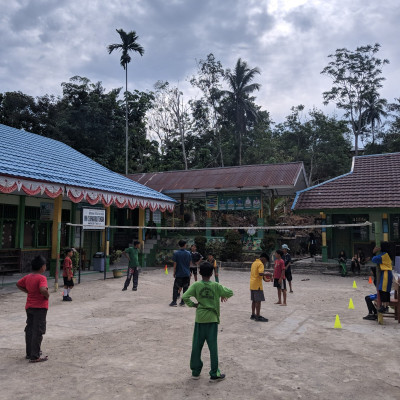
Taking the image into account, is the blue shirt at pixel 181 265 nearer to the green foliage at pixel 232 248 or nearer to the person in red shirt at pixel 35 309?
the person in red shirt at pixel 35 309

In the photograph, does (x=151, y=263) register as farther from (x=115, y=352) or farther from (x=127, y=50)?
(x=127, y=50)

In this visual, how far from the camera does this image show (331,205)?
1847 cm

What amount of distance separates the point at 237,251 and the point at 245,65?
29127 millimetres

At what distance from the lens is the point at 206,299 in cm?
503

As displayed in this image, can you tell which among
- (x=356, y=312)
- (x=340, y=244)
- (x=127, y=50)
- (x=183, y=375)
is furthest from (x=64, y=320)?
(x=127, y=50)

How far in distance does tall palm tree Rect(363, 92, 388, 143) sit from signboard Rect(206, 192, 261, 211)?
86.7 ft

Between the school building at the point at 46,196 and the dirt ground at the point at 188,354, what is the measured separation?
4.18m

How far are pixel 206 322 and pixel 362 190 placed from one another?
1642 centimetres

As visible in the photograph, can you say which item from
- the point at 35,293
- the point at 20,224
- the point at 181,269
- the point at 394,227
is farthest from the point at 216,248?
the point at 35,293

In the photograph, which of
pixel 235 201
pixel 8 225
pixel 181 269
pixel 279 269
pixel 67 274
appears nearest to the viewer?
pixel 181 269

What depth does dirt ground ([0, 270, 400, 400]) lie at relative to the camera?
4547 millimetres

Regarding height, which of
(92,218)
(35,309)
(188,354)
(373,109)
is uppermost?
(373,109)

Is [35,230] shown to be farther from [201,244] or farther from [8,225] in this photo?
[201,244]

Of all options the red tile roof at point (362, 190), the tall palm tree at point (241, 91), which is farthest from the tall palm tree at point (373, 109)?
the red tile roof at point (362, 190)
